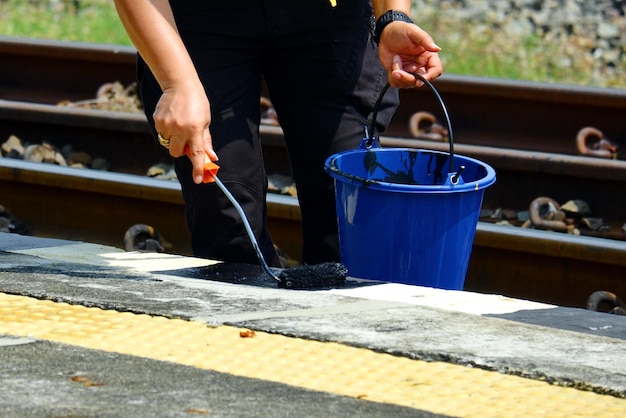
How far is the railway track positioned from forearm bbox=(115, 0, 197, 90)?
1995 mm

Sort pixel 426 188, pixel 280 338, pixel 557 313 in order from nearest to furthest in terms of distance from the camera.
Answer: pixel 280 338
pixel 557 313
pixel 426 188

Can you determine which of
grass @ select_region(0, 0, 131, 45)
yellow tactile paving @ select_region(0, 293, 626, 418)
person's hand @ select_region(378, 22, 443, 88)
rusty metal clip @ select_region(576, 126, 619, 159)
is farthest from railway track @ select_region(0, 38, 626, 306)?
grass @ select_region(0, 0, 131, 45)

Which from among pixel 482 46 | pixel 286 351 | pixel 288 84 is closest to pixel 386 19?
pixel 288 84

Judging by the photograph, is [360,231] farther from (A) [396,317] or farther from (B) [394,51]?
(A) [396,317]

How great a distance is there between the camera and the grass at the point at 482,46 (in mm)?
9320

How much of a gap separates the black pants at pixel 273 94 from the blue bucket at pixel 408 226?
0.97 ft

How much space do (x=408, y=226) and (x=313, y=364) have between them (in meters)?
1.45

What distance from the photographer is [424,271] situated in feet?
12.9

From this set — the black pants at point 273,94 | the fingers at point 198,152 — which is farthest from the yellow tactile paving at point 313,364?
the black pants at point 273,94

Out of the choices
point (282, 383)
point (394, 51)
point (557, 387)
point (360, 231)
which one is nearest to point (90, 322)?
point (282, 383)

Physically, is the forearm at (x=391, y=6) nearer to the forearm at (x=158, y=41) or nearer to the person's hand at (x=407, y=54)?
the person's hand at (x=407, y=54)

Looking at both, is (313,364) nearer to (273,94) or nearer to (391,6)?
(391,6)

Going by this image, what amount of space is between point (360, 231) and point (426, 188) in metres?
0.28

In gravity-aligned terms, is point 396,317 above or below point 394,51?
below
